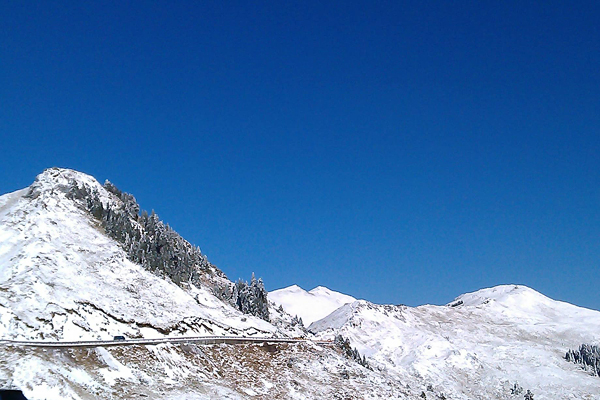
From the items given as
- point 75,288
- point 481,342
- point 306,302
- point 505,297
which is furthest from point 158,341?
point 306,302

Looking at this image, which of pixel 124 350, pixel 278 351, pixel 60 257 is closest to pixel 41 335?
pixel 124 350

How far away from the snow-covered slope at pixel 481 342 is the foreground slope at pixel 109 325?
84.7 ft

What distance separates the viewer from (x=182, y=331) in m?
61.3

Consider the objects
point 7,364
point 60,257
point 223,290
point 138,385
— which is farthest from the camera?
point 223,290

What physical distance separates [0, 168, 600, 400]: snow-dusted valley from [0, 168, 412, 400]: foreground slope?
17 centimetres

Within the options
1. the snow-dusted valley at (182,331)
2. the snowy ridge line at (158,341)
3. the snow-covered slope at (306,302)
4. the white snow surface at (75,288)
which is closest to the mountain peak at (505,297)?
the snow-dusted valley at (182,331)

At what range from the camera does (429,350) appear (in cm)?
10075

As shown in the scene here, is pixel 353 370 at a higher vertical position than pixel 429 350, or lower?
lower

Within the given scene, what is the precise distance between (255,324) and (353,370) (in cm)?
1630

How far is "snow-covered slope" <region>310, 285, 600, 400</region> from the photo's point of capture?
294ft

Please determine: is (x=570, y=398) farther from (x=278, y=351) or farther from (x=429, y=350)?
(x=278, y=351)

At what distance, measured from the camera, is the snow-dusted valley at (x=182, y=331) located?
4672cm

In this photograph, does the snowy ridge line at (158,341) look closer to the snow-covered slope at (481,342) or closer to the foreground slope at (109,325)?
the foreground slope at (109,325)

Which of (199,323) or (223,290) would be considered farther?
(223,290)
